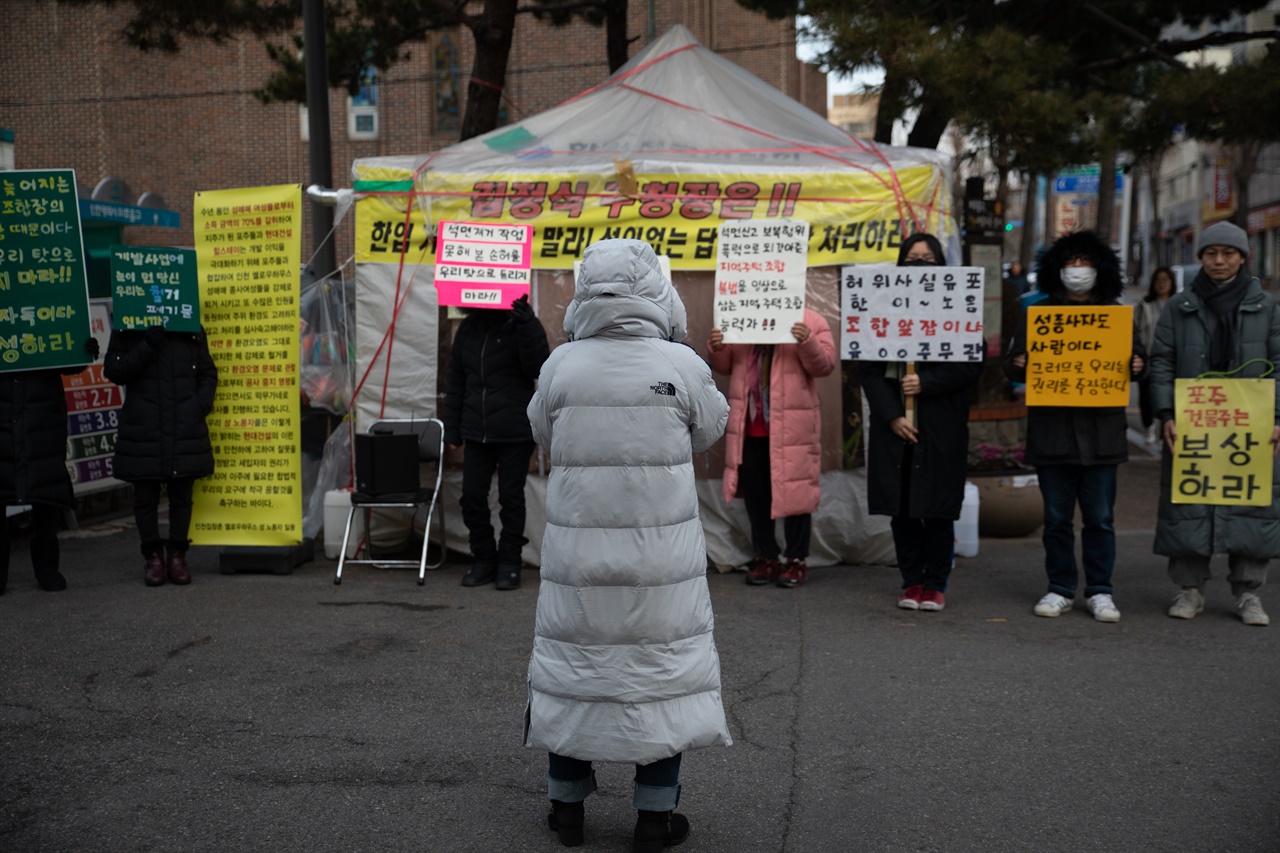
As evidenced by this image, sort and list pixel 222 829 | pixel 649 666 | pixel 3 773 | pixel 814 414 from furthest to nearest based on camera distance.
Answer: pixel 814 414
pixel 3 773
pixel 222 829
pixel 649 666

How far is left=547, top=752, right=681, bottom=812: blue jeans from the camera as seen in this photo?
3672mm

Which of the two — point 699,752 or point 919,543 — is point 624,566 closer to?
point 699,752

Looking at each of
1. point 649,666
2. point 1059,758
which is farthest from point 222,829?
point 1059,758

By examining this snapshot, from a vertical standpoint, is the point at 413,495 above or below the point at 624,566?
below

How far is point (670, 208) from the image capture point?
8086mm

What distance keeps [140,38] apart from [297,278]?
20.9ft

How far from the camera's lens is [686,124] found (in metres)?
8.55

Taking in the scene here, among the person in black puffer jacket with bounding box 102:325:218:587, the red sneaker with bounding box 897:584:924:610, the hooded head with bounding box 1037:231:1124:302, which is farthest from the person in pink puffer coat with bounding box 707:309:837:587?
the person in black puffer jacket with bounding box 102:325:218:587

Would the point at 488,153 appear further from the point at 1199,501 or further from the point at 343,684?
the point at 1199,501

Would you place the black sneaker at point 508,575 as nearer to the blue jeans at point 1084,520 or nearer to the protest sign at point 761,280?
the protest sign at point 761,280

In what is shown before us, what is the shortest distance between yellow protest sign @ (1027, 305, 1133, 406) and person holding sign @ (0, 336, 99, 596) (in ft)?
17.7

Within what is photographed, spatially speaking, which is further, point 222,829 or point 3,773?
point 3,773

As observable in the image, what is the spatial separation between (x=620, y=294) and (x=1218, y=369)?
13.3 ft

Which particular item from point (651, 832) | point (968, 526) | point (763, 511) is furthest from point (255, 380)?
point (651, 832)
